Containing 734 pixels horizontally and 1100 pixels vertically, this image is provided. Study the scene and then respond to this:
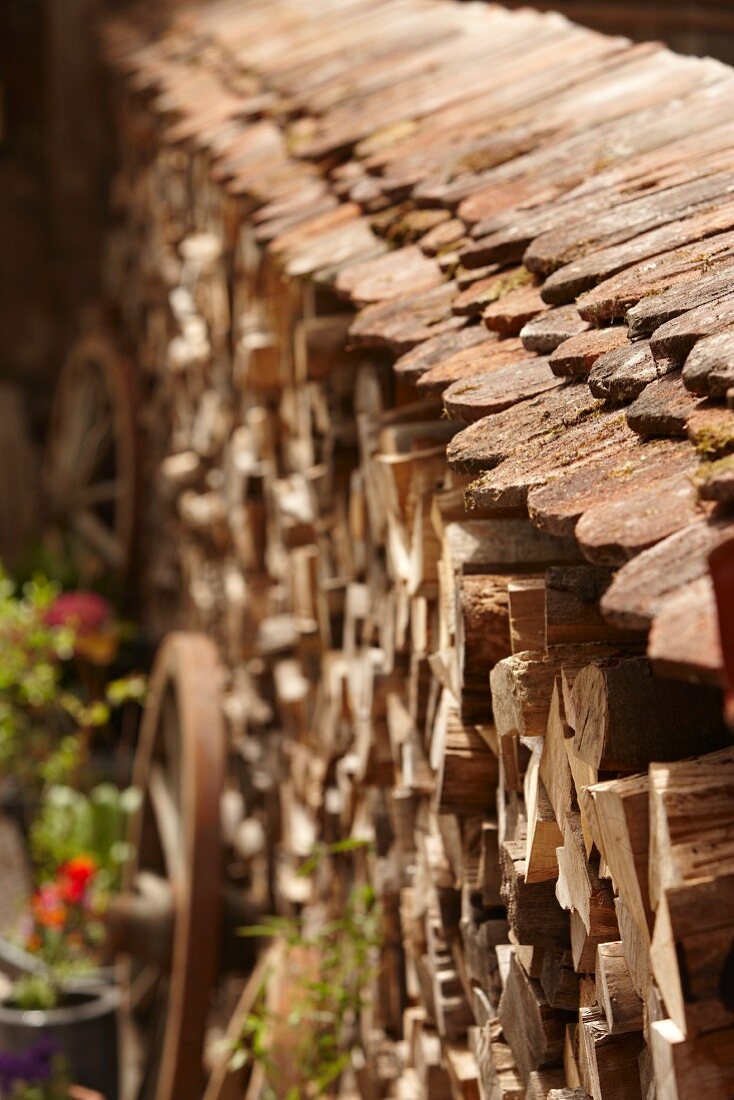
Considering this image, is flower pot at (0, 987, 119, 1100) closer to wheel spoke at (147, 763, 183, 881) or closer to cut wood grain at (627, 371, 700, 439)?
wheel spoke at (147, 763, 183, 881)

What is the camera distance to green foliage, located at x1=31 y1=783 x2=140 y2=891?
3.19 meters

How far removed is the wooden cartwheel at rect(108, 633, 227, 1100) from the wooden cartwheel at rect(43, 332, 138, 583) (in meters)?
1.48

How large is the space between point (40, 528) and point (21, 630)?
6.11 ft

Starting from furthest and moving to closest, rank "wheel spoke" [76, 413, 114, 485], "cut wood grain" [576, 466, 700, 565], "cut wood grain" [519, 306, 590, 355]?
"wheel spoke" [76, 413, 114, 485], "cut wood grain" [519, 306, 590, 355], "cut wood grain" [576, 466, 700, 565]

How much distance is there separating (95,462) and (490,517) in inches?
132

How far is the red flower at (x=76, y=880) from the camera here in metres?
2.95

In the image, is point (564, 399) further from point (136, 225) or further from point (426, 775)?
point (136, 225)

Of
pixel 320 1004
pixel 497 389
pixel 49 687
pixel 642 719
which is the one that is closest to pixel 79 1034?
pixel 49 687

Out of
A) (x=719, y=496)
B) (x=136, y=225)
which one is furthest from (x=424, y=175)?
(x=136, y=225)

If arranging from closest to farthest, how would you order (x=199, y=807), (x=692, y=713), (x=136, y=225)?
(x=692, y=713) → (x=199, y=807) → (x=136, y=225)

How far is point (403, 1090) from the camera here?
62.5 inches

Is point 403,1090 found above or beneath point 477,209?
beneath

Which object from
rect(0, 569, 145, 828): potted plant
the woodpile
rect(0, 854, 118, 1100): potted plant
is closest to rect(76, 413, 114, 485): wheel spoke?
rect(0, 569, 145, 828): potted plant

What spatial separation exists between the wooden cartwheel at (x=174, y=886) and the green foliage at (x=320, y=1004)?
0.21m
